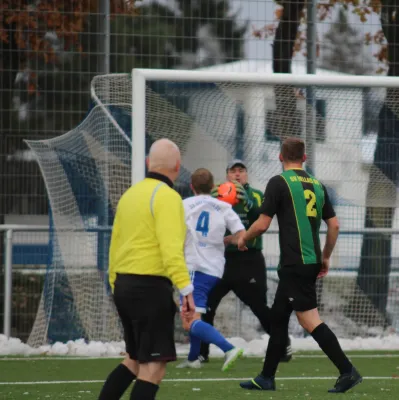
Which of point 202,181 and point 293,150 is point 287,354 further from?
point 293,150

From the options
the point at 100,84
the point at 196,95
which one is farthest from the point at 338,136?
the point at 100,84

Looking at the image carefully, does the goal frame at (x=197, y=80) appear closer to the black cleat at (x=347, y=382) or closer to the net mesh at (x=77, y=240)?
the net mesh at (x=77, y=240)

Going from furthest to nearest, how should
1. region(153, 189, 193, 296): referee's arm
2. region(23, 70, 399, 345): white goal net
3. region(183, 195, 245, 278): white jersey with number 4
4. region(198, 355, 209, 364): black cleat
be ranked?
region(23, 70, 399, 345): white goal net < region(198, 355, 209, 364): black cleat < region(183, 195, 245, 278): white jersey with number 4 < region(153, 189, 193, 296): referee's arm

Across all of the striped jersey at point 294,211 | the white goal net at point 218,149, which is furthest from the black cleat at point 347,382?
the white goal net at point 218,149

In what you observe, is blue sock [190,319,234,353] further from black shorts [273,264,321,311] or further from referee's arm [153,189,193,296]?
referee's arm [153,189,193,296]

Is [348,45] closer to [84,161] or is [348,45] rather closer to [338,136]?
[338,136]

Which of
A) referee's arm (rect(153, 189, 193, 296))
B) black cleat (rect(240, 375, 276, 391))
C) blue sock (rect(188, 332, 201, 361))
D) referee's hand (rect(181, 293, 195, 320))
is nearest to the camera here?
referee's arm (rect(153, 189, 193, 296))

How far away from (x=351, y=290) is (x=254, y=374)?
128 inches

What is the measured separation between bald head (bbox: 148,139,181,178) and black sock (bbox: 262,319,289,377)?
2344mm

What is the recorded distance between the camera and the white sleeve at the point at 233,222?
9.15m

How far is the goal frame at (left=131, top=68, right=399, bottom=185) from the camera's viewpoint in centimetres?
997

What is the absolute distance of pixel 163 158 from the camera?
19.5 ft

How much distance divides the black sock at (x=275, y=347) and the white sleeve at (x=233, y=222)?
4.41 feet

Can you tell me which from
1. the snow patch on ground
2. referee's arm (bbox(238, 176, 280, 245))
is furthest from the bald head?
the snow patch on ground
